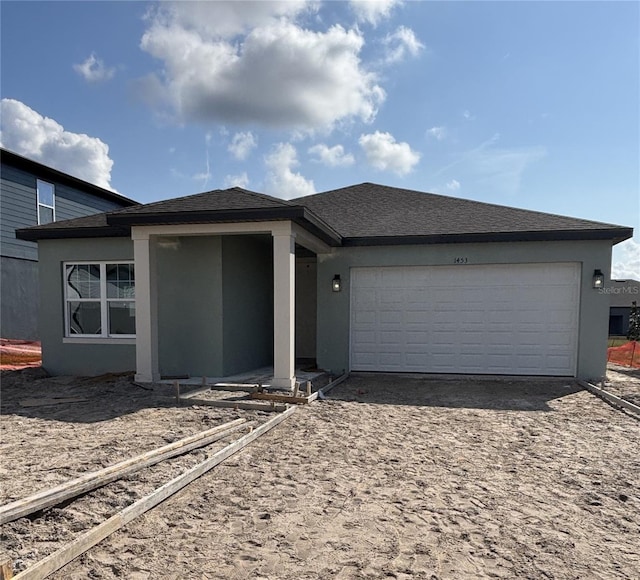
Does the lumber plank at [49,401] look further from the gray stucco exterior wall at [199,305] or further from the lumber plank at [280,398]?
the lumber plank at [280,398]

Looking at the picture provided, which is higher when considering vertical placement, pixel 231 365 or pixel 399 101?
pixel 399 101

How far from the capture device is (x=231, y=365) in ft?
28.7

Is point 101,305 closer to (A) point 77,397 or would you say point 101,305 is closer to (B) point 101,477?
(A) point 77,397

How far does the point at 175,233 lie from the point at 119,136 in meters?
5.89

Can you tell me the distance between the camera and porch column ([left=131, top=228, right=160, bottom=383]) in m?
7.60

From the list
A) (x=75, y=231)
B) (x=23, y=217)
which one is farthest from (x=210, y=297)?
(x=23, y=217)

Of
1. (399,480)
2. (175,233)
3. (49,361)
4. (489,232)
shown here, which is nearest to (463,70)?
(489,232)

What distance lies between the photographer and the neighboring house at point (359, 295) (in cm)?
845

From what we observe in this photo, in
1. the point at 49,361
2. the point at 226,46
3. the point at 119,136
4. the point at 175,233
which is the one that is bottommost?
the point at 49,361

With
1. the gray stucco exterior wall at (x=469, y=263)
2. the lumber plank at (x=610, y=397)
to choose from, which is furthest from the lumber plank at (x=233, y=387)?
the lumber plank at (x=610, y=397)

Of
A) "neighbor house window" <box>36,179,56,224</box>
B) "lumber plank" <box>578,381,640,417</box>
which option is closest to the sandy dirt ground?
"lumber plank" <box>578,381,640,417</box>

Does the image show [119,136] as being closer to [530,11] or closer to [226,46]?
[226,46]

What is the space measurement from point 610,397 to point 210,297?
780 centimetres

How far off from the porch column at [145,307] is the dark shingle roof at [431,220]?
4.26 meters
